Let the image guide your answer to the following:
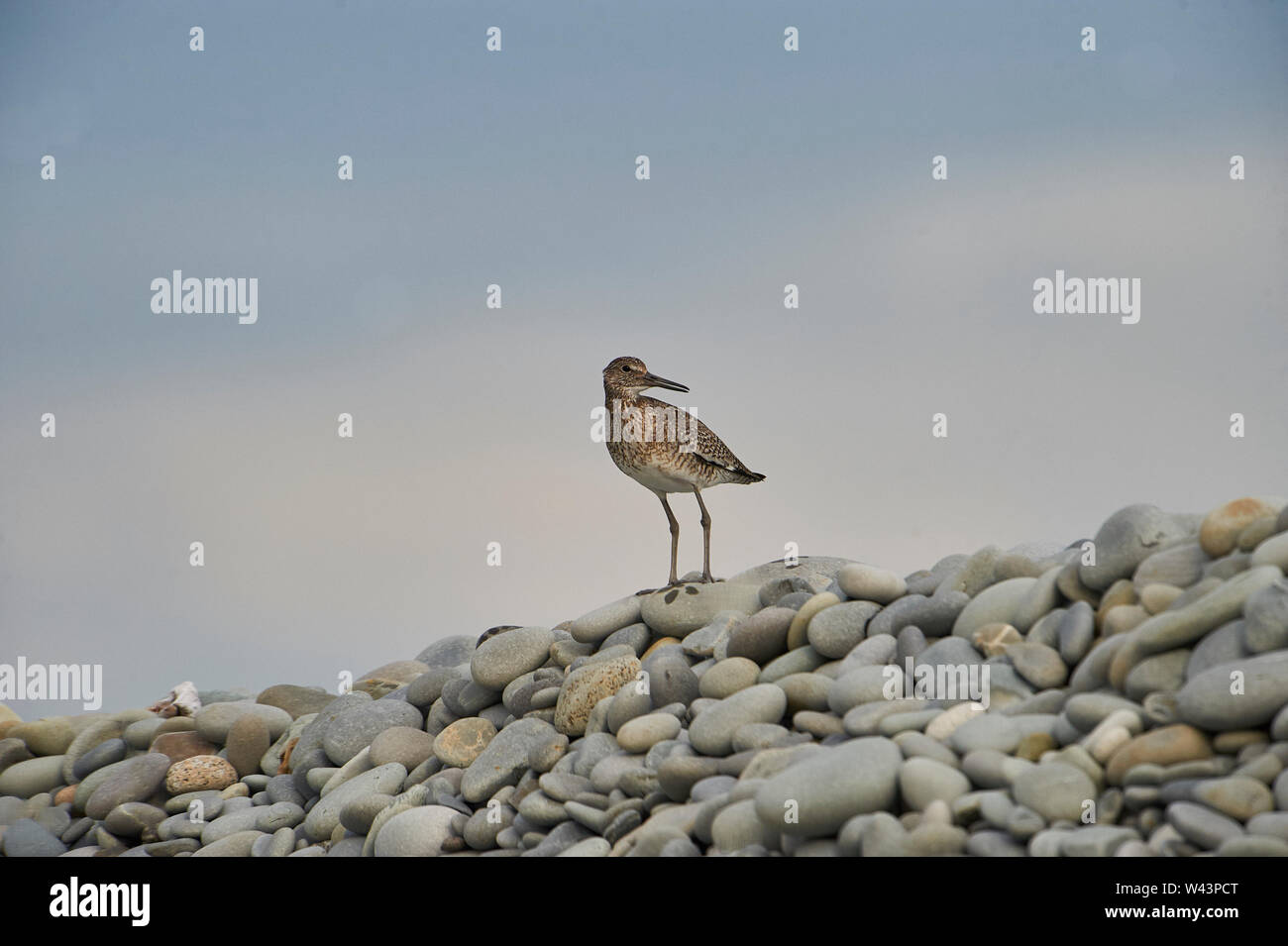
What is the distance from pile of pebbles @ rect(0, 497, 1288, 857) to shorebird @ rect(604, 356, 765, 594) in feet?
2.30

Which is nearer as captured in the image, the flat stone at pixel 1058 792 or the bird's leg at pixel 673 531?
the flat stone at pixel 1058 792

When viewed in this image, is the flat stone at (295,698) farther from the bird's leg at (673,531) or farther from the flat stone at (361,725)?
the bird's leg at (673,531)

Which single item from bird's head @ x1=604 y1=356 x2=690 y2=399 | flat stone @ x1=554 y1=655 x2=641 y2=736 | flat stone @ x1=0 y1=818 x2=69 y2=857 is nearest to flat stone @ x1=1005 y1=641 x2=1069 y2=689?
flat stone @ x1=554 y1=655 x2=641 y2=736

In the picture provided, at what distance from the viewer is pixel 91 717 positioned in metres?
9.51

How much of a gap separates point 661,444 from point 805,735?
2814 mm

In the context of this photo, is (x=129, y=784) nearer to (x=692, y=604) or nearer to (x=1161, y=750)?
(x=692, y=604)

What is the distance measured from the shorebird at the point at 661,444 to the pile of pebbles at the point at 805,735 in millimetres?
700

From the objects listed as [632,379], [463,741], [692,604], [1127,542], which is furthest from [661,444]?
[1127,542]

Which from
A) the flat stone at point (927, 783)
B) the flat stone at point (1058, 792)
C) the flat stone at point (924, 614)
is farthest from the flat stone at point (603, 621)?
the flat stone at point (1058, 792)

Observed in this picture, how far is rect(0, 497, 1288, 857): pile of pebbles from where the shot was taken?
14.6 ft

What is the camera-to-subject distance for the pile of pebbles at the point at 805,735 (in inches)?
175

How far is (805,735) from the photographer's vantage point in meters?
5.61
